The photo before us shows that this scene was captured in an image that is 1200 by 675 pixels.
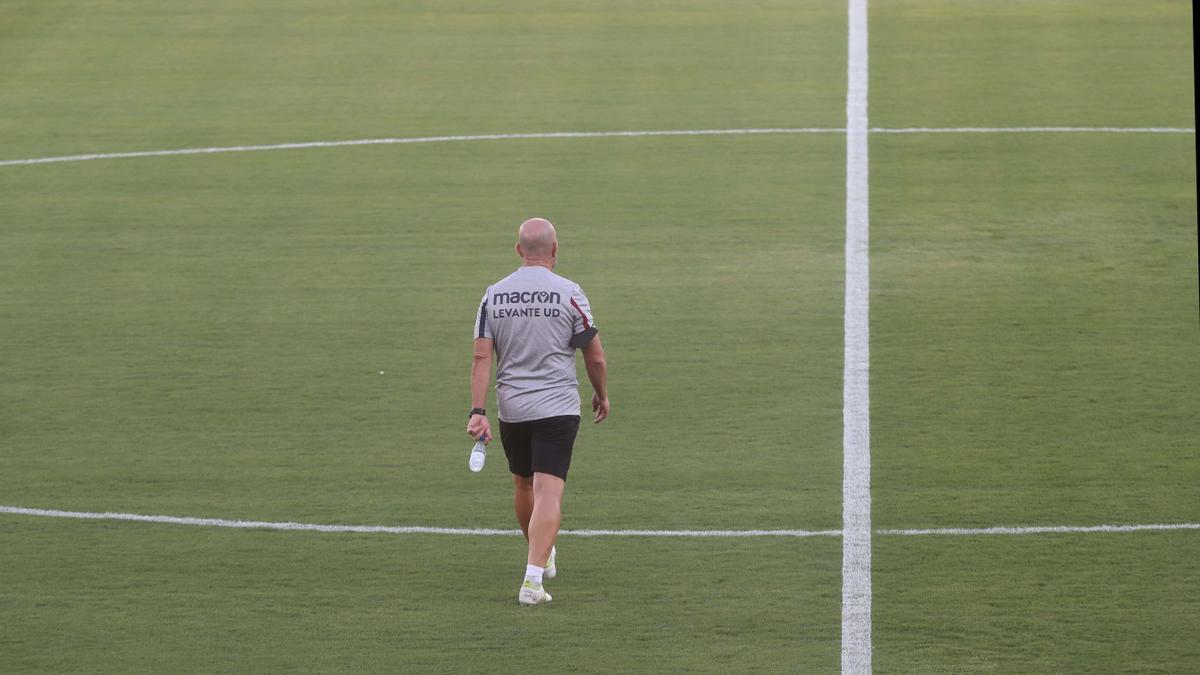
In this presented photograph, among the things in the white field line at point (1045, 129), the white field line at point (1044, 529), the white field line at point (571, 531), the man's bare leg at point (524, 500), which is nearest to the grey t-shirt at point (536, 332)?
the man's bare leg at point (524, 500)

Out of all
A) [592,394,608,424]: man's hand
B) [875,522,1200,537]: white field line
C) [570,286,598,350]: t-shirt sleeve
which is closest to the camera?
[570,286,598,350]: t-shirt sleeve

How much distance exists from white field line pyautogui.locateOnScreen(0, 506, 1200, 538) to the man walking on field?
101 centimetres

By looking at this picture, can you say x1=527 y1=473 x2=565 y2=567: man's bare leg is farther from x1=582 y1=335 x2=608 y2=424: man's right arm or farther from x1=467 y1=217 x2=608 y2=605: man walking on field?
x1=582 y1=335 x2=608 y2=424: man's right arm

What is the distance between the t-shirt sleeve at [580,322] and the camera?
27.7ft

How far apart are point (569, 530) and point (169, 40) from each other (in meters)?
12.8

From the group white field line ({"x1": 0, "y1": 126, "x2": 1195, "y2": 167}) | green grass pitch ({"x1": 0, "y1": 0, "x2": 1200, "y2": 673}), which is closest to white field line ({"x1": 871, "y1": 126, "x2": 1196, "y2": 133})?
white field line ({"x1": 0, "y1": 126, "x2": 1195, "y2": 167})

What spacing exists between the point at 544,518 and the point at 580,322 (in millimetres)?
846

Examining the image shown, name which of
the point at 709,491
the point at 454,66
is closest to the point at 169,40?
the point at 454,66

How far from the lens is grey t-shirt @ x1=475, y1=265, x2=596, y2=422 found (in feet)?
27.6

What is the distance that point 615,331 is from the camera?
41.8ft

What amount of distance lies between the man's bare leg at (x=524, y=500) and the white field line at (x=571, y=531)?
613 millimetres

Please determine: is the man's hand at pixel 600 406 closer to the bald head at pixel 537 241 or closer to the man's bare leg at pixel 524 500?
the man's bare leg at pixel 524 500

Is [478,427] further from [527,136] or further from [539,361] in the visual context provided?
[527,136]

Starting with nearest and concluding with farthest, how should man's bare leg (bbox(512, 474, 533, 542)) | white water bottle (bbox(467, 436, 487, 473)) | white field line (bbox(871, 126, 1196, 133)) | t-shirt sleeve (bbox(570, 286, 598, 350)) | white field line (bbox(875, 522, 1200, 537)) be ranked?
white water bottle (bbox(467, 436, 487, 473)), t-shirt sleeve (bbox(570, 286, 598, 350)), man's bare leg (bbox(512, 474, 533, 542)), white field line (bbox(875, 522, 1200, 537)), white field line (bbox(871, 126, 1196, 133))
